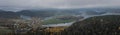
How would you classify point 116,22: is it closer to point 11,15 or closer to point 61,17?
point 61,17

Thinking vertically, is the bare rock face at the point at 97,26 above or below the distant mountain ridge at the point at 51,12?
below

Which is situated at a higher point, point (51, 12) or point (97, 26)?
point (51, 12)

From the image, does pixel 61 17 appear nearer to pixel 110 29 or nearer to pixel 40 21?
pixel 40 21

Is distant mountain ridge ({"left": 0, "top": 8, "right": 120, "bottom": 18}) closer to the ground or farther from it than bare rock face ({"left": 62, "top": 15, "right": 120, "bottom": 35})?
farther from it

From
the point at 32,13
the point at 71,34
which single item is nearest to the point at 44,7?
the point at 32,13

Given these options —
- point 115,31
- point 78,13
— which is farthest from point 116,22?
point 78,13

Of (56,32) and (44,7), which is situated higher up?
(44,7)
